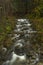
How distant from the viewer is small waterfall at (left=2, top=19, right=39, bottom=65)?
14.0m

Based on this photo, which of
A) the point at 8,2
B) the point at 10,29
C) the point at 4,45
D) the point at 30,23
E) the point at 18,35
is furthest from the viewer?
the point at 8,2

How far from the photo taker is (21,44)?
16172 mm

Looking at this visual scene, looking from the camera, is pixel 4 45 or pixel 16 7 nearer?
pixel 4 45

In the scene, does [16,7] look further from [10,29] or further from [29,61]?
[29,61]

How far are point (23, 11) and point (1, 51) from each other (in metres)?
15.6

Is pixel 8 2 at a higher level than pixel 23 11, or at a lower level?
higher

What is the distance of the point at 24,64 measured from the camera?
44.1ft

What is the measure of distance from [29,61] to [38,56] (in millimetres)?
970

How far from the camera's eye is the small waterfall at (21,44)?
14.0 meters

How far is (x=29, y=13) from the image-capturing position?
28.3 m

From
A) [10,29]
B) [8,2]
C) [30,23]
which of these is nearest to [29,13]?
[8,2]

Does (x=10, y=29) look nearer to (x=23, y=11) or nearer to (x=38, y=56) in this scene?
(x=38, y=56)

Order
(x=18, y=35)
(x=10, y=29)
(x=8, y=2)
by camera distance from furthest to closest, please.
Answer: (x=8, y=2)
(x=10, y=29)
(x=18, y=35)

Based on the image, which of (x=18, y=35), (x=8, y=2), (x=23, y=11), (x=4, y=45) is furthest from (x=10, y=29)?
(x=23, y=11)
